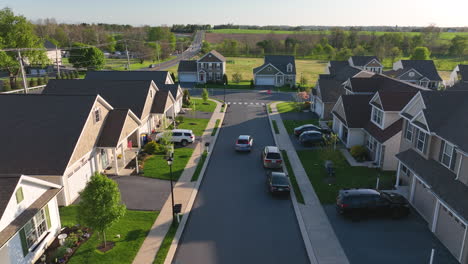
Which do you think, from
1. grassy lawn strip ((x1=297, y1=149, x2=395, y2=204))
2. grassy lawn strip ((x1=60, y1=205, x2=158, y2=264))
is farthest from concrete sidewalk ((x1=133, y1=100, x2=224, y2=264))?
grassy lawn strip ((x1=297, y1=149, x2=395, y2=204))

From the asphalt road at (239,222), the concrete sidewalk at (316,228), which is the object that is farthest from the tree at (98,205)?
the concrete sidewalk at (316,228)

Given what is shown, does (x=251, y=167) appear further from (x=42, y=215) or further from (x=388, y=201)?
(x=42, y=215)

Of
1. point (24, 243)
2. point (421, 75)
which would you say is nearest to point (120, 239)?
point (24, 243)

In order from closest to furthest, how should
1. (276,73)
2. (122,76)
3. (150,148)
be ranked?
1. (150,148)
2. (122,76)
3. (276,73)

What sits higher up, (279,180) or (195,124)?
(279,180)

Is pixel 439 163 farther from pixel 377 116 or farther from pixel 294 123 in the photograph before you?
pixel 294 123

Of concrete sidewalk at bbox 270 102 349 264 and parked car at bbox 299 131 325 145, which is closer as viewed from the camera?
concrete sidewalk at bbox 270 102 349 264

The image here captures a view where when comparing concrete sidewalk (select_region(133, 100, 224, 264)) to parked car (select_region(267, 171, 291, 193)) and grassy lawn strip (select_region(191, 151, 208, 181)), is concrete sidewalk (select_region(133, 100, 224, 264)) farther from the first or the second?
parked car (select_region(267, 171, 291, 193))
